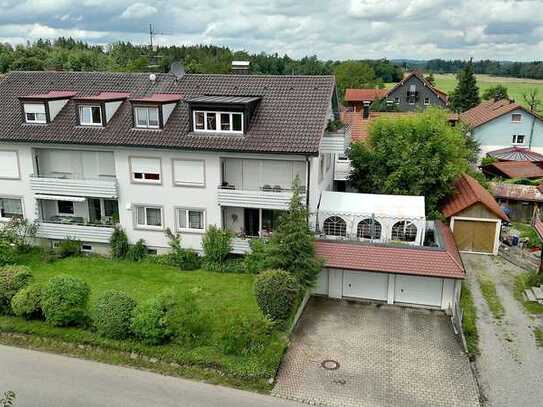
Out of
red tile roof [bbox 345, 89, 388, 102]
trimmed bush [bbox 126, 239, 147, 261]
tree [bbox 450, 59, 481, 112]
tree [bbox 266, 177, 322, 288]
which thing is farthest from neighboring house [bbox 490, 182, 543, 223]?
tree [bbox 450, 59, 481, 112]

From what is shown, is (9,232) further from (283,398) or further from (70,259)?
(283,398)

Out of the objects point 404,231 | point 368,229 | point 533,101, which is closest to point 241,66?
point 368,229

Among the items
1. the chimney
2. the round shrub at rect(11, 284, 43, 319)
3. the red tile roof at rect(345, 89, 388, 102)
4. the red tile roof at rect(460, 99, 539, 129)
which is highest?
the chimney

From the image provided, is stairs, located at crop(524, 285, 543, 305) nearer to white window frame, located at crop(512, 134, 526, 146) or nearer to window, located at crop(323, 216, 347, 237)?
window, located at crop(323, 216, 347, 237)

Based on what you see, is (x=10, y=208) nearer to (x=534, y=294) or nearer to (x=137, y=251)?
(x=137, y=251)

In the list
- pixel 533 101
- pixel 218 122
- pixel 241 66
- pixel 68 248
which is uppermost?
pixel 241 66

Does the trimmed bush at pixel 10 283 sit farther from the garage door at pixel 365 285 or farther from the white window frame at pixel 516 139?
the white window frame at pixel 516 139

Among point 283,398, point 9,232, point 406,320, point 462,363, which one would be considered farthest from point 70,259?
point 462,363
